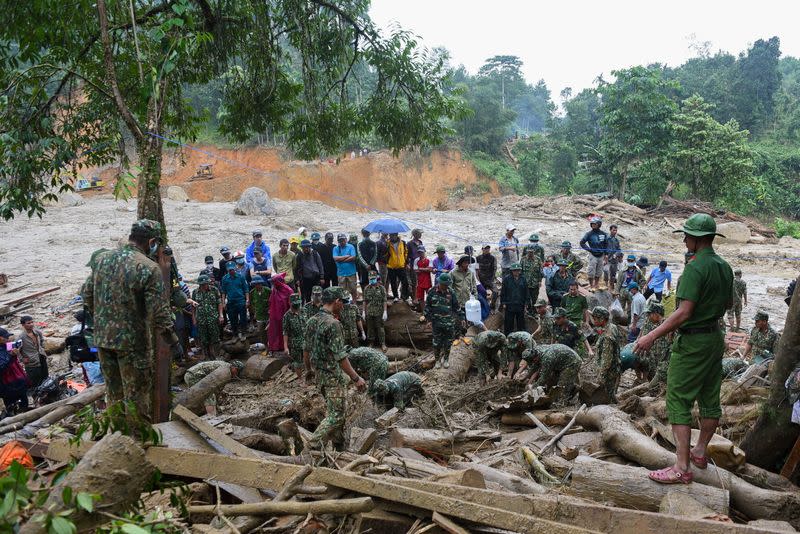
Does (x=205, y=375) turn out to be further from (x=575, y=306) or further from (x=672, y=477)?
(x=575, y=306)

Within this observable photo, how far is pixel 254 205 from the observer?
26.1 metres

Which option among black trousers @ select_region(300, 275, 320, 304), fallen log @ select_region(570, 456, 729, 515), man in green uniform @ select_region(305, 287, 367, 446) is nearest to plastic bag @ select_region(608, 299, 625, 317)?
black trousers @ select_region(300, 275, 320, 304)

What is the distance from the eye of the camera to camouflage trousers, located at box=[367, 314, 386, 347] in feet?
33.9

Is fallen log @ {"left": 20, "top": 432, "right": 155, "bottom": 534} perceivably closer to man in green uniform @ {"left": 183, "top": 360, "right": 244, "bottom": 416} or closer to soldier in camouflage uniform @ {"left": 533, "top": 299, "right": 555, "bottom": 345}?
man in green uniform @ {"left": 183, "top": 360, "right": 244, "bottom": 416}

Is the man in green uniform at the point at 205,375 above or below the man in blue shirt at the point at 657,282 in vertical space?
below

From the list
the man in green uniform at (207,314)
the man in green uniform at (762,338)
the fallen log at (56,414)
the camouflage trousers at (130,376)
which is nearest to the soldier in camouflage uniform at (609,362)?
the man in green uniform at (762,338)

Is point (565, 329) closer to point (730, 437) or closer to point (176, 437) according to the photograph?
point (730, 437)

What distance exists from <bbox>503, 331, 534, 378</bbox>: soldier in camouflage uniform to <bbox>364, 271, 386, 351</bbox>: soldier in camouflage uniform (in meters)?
2.66

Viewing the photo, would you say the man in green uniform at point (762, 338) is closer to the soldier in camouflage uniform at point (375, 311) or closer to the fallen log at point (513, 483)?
the fallen log at point (513, 483)

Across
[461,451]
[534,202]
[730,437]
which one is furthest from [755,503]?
[534,202]

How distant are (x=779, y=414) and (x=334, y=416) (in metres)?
3.97

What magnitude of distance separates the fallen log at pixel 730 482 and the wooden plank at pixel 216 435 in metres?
2.90

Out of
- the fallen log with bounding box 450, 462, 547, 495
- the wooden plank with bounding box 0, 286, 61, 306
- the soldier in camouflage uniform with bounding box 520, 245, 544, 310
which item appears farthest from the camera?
the wooden plank with bounding box 0, 286, 61, 306

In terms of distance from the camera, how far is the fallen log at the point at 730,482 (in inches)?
145
